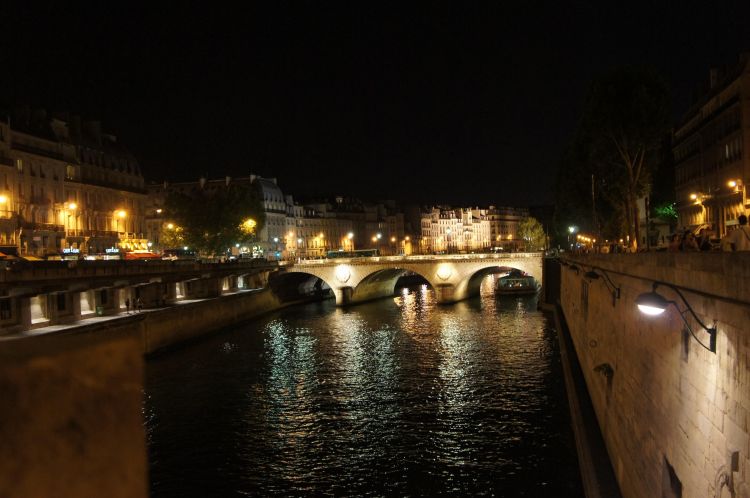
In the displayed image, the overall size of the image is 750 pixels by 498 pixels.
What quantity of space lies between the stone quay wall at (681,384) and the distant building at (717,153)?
32.1 meters

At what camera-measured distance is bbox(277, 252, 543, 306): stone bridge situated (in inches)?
3206

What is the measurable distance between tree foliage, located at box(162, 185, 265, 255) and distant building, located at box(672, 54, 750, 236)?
5591cm

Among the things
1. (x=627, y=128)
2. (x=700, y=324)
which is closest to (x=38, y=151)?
(x=627, y=128)

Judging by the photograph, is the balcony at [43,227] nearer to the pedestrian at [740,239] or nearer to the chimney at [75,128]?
the chimney at [75,128]

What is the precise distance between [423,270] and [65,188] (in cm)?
4125

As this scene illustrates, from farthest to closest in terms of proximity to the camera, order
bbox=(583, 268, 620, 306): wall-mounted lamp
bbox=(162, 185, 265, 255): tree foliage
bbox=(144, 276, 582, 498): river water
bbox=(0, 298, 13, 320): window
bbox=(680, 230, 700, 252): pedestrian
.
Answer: bbox=(162, 185, 265, 255): tree foliage
bbox=(0, 298, 13, 320): window
bbox=(144, 276, 582, 498): river water
bbox=(583, 268, 620, 306): wall-mounted lamp
bbox=(680, 230, 700, 252): pedestrian

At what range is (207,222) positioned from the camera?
95.2 meters

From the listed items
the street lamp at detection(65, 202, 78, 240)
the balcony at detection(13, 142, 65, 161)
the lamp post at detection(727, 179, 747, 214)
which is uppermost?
the balcony at detection(13, 142, 65, 161)

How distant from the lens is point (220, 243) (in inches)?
3841

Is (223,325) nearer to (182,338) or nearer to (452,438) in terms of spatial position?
(182,338)

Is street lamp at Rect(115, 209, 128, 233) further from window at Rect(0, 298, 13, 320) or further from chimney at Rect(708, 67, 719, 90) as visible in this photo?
chimney at Rect(708, 67, 719, 90)

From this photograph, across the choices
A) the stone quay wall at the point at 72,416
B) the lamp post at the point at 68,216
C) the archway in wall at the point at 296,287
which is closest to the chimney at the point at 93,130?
the lamp post at the point at 68,216

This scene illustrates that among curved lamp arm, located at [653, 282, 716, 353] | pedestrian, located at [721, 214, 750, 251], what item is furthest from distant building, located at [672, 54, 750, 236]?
curved lamp arm, located at [653, 282, 716, 353]

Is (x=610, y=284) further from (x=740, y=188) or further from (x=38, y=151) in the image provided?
(x=38, y=151)
